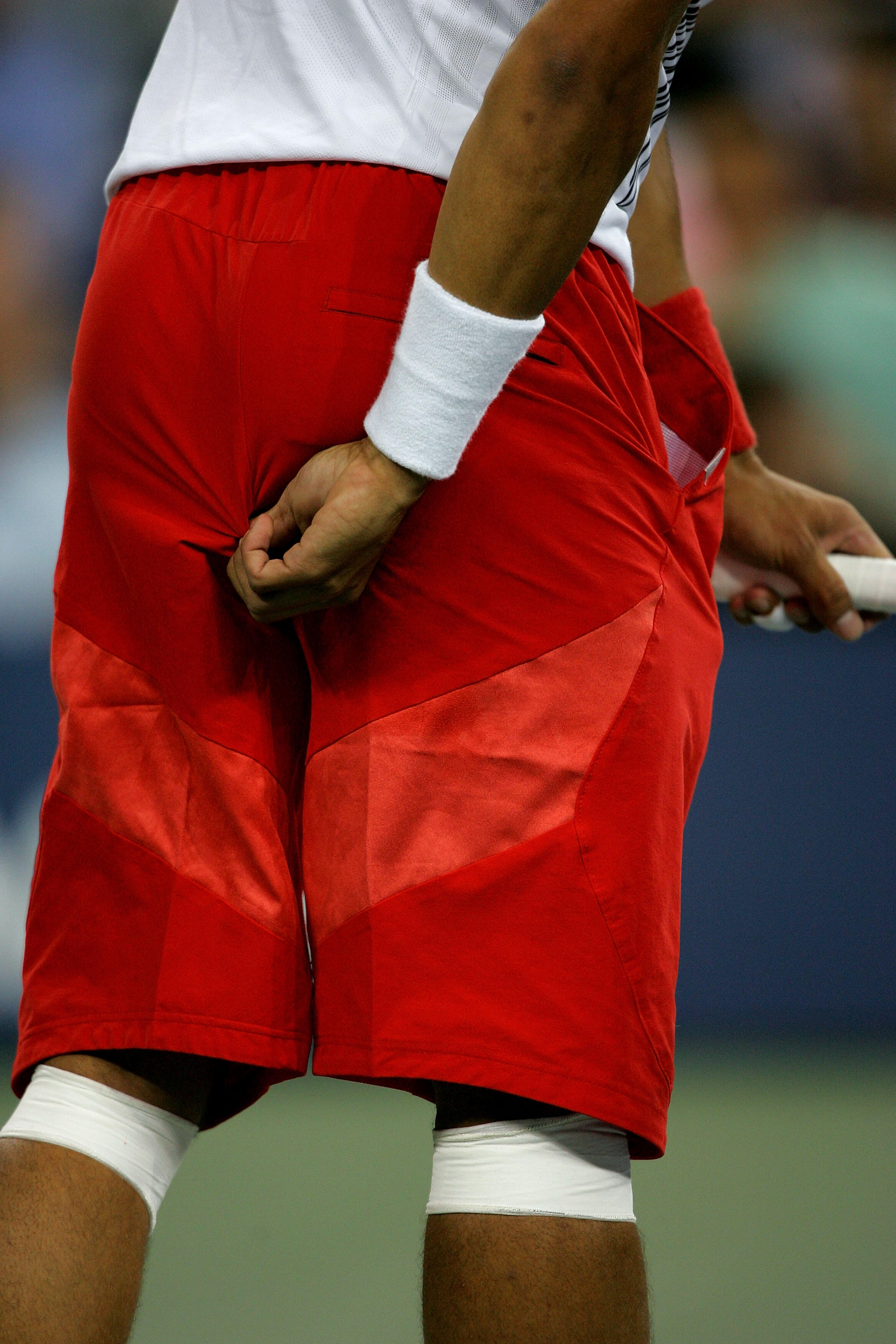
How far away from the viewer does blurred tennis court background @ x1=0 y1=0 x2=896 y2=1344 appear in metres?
1.51

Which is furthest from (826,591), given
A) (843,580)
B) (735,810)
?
(735,810)

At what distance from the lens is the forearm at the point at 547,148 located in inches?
25.5

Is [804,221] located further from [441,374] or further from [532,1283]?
[532,1283]

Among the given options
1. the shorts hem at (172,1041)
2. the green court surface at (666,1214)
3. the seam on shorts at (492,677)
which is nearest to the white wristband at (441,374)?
the seam on shorts at (492,677)

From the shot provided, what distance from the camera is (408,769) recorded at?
732mm

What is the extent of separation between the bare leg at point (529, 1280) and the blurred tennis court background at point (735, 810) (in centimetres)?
73

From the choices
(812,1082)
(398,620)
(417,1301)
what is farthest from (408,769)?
(812,1082)

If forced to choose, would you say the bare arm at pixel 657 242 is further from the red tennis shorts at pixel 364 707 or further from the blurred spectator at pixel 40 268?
the blurred spectator at pixel 40 268

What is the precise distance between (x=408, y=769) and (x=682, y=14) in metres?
0.40

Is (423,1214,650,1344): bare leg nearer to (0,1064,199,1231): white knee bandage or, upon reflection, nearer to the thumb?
(0,1064,199,1231): white knee bandage

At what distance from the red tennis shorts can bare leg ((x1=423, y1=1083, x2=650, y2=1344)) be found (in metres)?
0.06

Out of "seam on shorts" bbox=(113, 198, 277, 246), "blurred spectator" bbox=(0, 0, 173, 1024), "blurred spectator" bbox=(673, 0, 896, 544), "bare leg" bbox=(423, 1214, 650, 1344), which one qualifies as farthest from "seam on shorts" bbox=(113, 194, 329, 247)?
"blurred spectator" bbox=(673, 0, 896, 544)

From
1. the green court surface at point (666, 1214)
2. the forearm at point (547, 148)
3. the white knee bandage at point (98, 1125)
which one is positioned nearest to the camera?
the forearm at point (547, 148)

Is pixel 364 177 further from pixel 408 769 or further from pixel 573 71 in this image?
pixel 408 769
